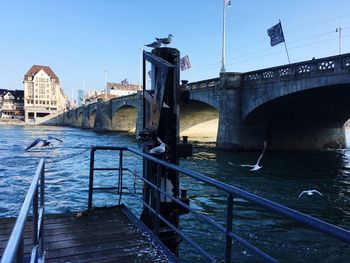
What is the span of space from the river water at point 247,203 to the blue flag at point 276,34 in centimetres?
816

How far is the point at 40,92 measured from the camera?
427ft

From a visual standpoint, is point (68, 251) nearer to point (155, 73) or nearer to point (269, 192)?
point (155, 73)

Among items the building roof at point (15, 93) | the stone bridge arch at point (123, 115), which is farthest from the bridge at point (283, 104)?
the building roof at point (15, 93)

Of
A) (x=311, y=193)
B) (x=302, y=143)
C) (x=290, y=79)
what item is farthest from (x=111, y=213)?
(x=302, y=143)

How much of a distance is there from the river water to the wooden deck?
2.10 metres

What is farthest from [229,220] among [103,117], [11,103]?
[11,103]

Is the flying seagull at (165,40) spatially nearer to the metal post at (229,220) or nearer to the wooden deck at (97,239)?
the wooden deck at (97,239)

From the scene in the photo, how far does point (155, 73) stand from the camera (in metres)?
5.71

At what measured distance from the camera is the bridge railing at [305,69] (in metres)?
20.3

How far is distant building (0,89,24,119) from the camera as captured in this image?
442 feet

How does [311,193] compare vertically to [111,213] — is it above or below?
below

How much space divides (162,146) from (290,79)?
20.6 meters

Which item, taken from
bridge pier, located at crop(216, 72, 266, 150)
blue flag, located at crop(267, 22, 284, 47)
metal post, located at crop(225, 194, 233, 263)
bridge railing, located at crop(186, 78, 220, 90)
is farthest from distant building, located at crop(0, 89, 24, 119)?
metal post, located at crop(225, 194, 233, 263)

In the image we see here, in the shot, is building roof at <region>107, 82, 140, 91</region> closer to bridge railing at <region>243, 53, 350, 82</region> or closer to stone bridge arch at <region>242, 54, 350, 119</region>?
stone bridge arch at <region>242, 54, 350, 119</region>
